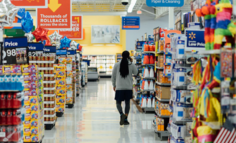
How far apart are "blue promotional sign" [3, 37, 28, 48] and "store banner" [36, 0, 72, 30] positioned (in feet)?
9.71

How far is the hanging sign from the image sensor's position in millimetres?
4316

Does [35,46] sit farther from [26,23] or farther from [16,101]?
[16,101]

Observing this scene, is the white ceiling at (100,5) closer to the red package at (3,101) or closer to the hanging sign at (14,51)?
the hanging sign at (14,51)

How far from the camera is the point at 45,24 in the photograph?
7.44 metres

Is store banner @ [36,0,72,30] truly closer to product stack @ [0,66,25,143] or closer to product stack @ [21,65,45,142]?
product stack @ [21,65,45,142]

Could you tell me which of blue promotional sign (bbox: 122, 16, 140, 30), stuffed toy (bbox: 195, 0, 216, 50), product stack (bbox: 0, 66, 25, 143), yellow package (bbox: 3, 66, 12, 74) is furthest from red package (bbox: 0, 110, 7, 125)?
blue promotional sign (bbox: 122, 16, 140, 30)

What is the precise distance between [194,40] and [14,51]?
2811mm

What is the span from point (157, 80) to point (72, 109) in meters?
4.08

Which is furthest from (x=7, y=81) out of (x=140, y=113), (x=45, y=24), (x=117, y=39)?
(x=117, y=39)

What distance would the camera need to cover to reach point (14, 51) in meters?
4.36

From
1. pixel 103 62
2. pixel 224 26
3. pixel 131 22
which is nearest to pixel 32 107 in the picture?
pixel 224 26

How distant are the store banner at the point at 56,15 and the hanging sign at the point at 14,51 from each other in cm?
297

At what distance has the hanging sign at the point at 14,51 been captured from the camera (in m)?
4.32

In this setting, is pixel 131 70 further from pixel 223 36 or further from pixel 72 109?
pixel 223 36
